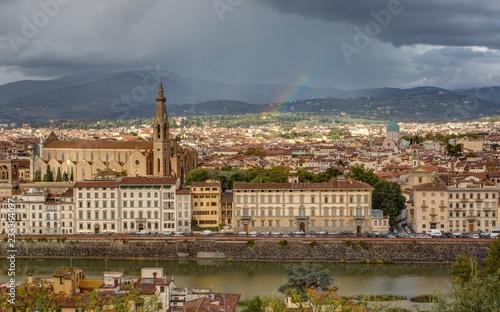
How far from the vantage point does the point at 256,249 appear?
97.0ft

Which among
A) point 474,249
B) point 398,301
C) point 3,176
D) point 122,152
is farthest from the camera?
point 122,152

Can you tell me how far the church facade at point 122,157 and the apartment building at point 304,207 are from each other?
14.5m

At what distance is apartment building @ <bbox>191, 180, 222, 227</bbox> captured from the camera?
1291 inches

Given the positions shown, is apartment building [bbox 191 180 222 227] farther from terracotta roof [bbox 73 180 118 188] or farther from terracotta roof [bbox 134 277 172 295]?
terracotta roof [bbox 134 277 172 295]

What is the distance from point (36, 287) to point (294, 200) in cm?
1811

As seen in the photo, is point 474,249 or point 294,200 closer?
point 474,249

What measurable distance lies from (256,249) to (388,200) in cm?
820

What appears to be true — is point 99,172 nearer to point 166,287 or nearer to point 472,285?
point 166,287

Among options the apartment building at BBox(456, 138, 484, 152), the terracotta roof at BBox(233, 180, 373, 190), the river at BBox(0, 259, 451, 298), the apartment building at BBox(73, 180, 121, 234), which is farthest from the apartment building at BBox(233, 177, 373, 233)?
the apartment building at BBox(456, 138, 484, 152)

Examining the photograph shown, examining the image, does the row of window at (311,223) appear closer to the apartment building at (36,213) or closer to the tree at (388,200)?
the tree at (388,200)

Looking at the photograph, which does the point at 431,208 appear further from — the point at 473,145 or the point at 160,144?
the point at 473,145

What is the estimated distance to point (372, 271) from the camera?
27.4m

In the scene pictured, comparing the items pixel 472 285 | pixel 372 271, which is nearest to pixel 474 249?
pixel 372 271

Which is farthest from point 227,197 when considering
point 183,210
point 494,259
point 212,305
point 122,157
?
point 122,157
